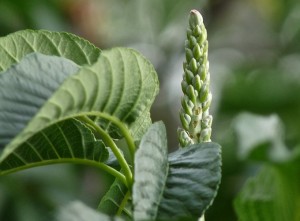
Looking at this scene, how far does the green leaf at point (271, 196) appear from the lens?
110cm

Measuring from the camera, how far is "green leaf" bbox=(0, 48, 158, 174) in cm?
71

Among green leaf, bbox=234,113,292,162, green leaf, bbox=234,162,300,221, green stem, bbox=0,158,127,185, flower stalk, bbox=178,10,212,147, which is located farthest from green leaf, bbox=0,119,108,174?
green leaf, bbox=234,113,292,162

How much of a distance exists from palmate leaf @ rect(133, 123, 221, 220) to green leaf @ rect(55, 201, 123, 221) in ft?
0.13

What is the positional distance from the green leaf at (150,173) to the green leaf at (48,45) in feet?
0.42

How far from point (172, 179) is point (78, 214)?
169mm

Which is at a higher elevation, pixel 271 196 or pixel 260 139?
pixel 260 139

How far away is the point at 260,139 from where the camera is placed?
5.40ft

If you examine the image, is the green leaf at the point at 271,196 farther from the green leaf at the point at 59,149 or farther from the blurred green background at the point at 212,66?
the green leaf at the point at 59,149

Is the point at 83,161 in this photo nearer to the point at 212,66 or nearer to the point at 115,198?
the point at 115,198

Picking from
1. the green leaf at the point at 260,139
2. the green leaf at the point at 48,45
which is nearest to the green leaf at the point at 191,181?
the green leaf at the point at 48,45

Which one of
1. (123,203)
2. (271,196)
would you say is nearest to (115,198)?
(123,203)

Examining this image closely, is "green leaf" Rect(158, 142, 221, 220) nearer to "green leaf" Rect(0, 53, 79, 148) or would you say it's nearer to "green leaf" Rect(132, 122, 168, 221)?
"green leaf" Rect(132, 122, 168, 221)

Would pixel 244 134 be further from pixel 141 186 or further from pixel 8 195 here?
pixel 8 195

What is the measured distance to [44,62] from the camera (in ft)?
2.52
